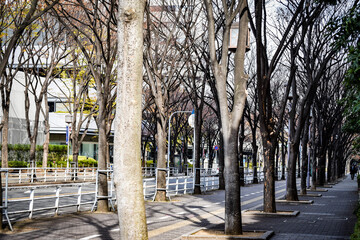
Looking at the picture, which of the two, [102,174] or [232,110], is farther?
[102,174]

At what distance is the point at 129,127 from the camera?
5.70 metres

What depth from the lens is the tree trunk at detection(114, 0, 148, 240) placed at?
221 inches

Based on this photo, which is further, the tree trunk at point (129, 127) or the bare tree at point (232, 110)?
the bare tree at point (232, 110)

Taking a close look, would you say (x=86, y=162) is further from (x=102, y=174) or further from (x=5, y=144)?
(x=102, y=174)

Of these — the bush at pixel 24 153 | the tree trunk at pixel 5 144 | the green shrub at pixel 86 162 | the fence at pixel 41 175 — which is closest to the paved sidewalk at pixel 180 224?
the tree trunk at pixel 5 144

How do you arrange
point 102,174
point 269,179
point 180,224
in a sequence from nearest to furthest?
point 180,224, point 102,174, point 269,179

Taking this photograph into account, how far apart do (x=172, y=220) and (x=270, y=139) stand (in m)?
4.56

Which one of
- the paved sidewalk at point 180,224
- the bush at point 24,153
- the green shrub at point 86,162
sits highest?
the bush at point 24,153

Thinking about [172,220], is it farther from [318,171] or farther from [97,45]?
[318,171]

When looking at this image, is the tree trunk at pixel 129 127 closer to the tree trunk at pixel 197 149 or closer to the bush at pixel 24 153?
the tree trunk at pixel 197 149

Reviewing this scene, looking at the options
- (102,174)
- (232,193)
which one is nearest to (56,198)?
(102,174)

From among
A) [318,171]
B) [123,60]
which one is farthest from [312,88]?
[318,171]

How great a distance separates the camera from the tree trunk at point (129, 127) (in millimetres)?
5605

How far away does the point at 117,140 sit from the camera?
5723 mm
